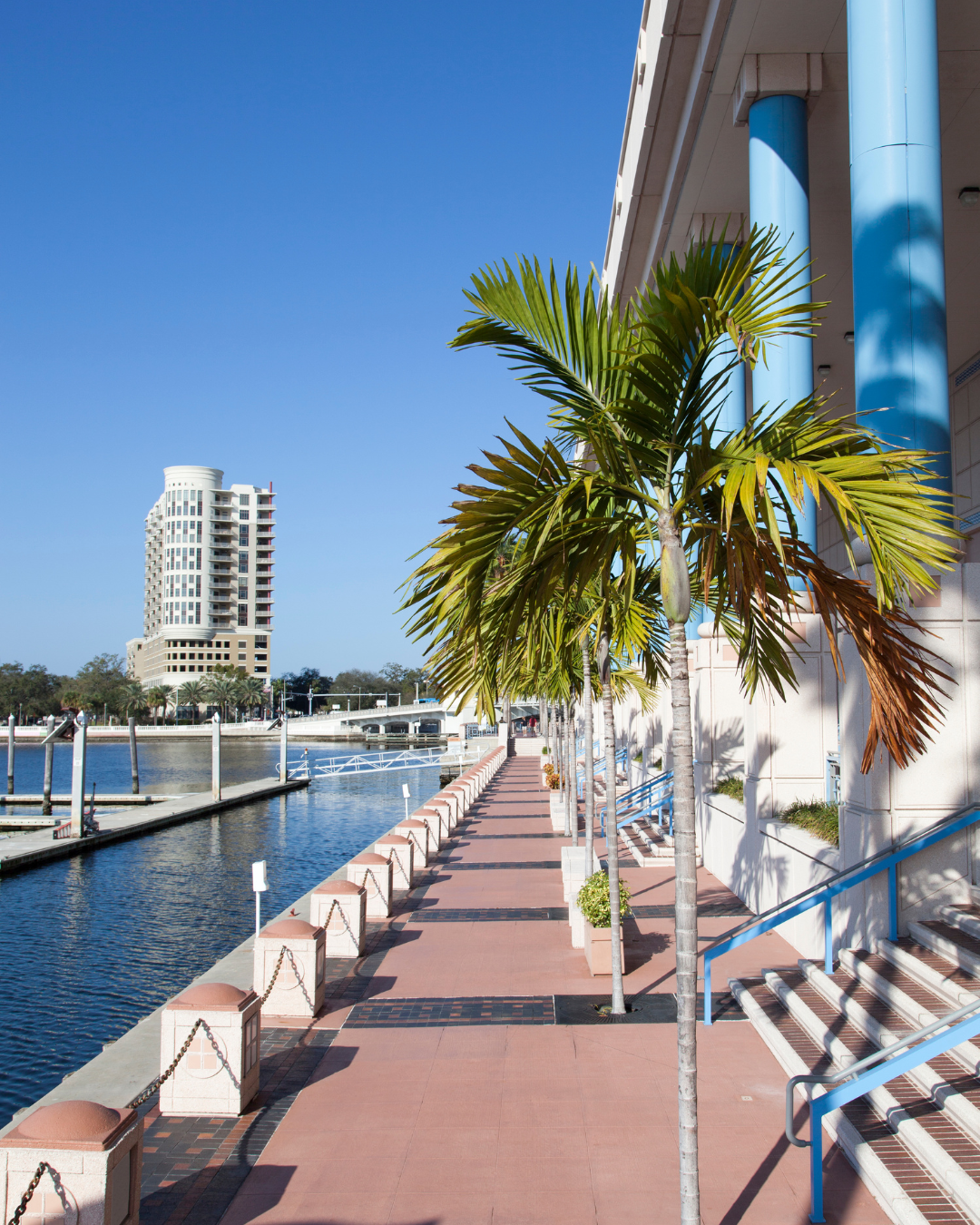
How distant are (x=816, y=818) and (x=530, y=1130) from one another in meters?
6.34

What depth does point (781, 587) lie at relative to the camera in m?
5.02

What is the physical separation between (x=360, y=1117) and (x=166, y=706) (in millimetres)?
148256

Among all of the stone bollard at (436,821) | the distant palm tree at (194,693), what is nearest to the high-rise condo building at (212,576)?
the distant palm tree at (194,693)

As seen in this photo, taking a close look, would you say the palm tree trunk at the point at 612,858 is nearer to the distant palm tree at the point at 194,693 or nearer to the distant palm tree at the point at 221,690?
the distant palm tree at the point at 221,690

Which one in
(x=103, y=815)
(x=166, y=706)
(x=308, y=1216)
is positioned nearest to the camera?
(x=308, y=1216)

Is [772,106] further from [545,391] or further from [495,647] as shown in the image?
[495,647]

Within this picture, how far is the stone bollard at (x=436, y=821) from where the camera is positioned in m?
21.2

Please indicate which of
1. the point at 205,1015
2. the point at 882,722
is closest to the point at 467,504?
the point at 882,722

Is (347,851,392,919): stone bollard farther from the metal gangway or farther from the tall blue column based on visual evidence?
the metal gangway

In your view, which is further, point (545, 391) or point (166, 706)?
point (166, 706)

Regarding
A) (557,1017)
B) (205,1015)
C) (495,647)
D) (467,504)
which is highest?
(467,504)

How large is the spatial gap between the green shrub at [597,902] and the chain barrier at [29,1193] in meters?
7.21

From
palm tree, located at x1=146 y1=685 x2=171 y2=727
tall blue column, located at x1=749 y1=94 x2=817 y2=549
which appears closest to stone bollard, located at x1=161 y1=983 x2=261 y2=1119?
tall blue column, located at x1=749 y1=94 x2=817 y2=549

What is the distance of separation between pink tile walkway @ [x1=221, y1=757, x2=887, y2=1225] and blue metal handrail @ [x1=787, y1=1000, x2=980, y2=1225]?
45cm
